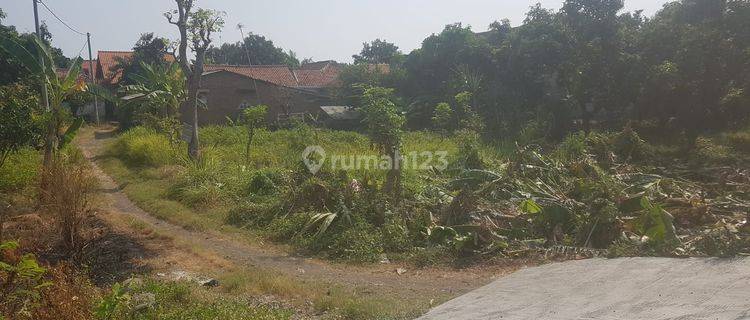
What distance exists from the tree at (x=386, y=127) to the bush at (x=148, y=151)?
7902 mm

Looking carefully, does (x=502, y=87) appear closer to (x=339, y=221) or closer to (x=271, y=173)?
(x=271, y=173)

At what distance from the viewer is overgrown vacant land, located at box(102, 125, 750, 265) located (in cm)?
829

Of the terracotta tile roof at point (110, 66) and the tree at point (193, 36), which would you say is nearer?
the tree at point (193, 36)

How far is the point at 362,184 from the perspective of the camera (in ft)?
35.3

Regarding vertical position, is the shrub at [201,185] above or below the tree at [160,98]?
below

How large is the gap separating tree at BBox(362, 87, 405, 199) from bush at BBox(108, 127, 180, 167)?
311 inches

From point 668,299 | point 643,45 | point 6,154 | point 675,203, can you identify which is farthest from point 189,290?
point 643,45

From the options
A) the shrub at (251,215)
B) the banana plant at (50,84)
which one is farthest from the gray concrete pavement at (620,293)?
the banana plant at (50,84)

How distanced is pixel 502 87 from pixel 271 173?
43.8 feet

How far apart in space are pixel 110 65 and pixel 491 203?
1452 inches

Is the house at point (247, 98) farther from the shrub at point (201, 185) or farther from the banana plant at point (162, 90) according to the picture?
the shrub at point (201, 185)

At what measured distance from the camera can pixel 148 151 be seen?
16.8 metres

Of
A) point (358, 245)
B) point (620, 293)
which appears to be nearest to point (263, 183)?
point (358, 245)

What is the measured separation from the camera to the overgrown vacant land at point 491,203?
8289mm
